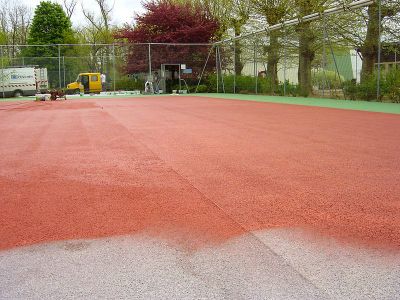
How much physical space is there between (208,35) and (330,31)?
44.7 feet

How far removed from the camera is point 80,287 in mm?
2365

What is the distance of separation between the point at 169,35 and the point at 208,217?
27.4 meters

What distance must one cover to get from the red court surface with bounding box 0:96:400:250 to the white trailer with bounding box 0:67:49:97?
21351 mm

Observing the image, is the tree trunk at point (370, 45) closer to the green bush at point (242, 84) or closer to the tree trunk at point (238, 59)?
the green bush at point (242, 84)

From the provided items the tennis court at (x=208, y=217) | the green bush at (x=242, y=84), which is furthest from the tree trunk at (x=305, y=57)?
the tennis court at (x=208, y=217)

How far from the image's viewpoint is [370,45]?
53.0 ft

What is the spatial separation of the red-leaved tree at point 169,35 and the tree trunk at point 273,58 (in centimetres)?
734

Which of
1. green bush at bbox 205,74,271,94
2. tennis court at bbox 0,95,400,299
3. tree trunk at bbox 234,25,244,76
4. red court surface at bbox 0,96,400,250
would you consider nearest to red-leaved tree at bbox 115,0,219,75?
green bush at bbox 205,74,271,94

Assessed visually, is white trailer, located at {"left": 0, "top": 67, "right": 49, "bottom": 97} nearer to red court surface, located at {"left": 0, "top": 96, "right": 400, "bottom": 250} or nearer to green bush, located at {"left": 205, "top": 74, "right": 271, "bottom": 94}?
green bush, located at {"left": 205, "top": 74, "right": 271, "bottom": 94}

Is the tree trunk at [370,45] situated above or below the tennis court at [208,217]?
above

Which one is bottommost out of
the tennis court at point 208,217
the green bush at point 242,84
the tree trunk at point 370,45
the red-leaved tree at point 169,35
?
the tennis court at point 208,217

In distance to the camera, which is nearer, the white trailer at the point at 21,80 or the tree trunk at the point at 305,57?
the tree trunk at the point at 305,57

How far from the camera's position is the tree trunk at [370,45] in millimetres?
15492

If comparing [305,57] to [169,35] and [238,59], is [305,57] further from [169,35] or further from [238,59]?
[169,35]
